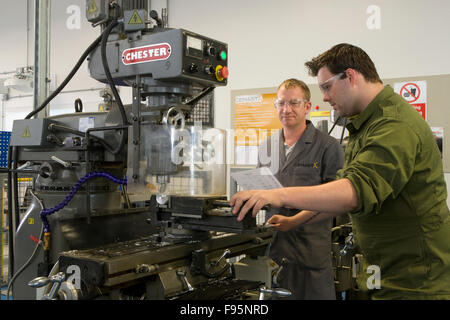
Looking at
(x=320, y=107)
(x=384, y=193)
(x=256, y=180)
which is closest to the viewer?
(x=384, y=193)

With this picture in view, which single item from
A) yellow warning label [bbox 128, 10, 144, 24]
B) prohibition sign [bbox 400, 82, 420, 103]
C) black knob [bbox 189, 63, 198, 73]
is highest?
prohibition sign [bbox 400, 82, 420, 103]

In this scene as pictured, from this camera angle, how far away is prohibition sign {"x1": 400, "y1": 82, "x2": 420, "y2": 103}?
3.11 m

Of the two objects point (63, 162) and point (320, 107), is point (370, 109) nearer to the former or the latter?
point (63, 162)

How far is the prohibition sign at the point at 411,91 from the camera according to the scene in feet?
10.2

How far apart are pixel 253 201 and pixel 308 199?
15 centimetres

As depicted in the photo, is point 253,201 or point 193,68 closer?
point 253,201

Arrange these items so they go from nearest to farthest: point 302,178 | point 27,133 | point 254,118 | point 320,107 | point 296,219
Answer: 1. point 27,133
2. point 296,219
3. point 302,178
4. point 320,107
5. point 254,118

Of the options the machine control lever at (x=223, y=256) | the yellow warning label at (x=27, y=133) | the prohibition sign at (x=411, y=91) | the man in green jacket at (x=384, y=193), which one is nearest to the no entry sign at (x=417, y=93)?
the prohibition sign at (x=411, y=91)

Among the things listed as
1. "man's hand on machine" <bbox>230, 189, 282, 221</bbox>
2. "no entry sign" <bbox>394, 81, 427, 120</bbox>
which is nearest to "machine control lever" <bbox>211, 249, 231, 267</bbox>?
"man's hand on machine" <bbox>230, 189, 282, 221</bbox>

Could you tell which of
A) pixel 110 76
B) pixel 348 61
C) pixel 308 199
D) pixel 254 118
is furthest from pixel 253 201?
pixel 254 118

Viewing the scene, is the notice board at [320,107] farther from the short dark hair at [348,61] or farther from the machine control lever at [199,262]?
the machine control lever at [199,262]

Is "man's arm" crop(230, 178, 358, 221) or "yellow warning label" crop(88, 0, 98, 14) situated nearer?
"man's arm" crop(230, 178, 358, 221)

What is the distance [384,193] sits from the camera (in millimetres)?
1098

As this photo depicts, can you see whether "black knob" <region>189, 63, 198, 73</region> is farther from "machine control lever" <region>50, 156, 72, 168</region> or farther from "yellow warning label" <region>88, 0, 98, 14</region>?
"machine control lever" <region>50, 156, 72, 168</region>
